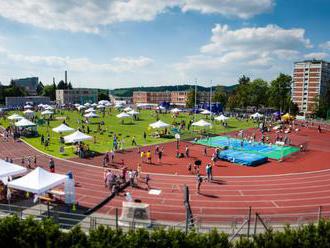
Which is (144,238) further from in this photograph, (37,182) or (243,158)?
(243,158)

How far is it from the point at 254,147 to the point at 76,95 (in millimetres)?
116572

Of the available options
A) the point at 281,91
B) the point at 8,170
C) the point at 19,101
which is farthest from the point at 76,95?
the point at 8,170

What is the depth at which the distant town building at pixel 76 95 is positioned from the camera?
5369 inches

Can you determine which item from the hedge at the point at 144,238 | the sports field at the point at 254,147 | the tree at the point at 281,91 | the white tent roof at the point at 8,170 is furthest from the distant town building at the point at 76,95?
the hedge at the point at 144,238

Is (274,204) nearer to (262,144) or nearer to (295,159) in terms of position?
(295,159)

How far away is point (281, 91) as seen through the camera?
9262 centimetres

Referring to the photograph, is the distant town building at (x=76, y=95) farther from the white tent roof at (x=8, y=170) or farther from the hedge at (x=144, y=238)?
the hedge at (x=144, y=238)

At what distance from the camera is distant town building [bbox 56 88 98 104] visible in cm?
13638

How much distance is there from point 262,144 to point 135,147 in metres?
16.1

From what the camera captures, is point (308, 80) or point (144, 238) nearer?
point (144, 238)

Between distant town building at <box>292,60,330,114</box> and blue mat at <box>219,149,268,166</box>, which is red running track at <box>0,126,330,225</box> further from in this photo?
distant town building at <box>292,60,330,114</box>

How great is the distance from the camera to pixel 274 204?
19438 millimetres

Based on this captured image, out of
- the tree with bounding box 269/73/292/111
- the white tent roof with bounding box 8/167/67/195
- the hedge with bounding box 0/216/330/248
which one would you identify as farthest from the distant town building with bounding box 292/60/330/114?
the hedge with bounding box 0/216/330/248

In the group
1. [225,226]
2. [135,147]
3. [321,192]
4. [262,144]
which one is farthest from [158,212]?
[262,144]
